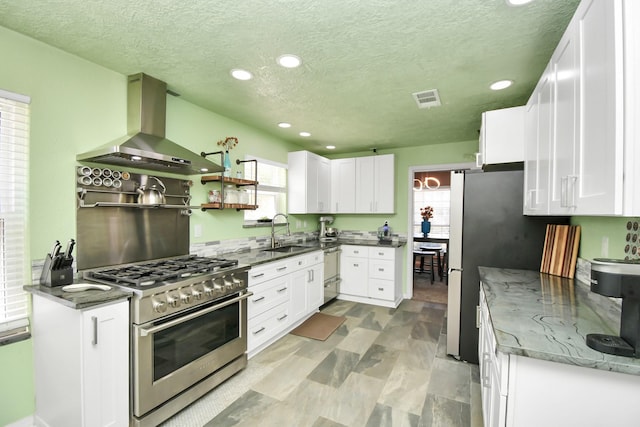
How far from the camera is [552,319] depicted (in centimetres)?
133

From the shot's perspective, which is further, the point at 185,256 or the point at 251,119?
the point at 251,119

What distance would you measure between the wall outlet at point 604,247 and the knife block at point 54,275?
331 centimetres

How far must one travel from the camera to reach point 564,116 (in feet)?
4.48

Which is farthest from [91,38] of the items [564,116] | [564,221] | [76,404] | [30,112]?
[564,221]

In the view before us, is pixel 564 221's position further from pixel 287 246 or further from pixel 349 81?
pixel 287 246

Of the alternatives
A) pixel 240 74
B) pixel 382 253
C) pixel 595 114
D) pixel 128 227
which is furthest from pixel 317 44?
pixel 382 253

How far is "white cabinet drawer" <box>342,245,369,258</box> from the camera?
4.34 m

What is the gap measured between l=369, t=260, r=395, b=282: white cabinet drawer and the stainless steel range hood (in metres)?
2.75

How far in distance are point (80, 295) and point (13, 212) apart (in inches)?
29.1

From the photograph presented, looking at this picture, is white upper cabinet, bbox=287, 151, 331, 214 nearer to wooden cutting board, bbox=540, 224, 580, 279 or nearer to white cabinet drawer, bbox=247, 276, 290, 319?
white cabinet drawer, bbox=247, 276, 290, 319

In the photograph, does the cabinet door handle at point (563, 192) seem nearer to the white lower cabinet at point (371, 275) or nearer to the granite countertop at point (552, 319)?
A: the granite countertop at point (552, 319)

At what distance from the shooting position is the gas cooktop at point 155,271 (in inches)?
72.8

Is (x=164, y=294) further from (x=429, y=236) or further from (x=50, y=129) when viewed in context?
(x=429, y=236)

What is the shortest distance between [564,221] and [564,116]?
1350mm
